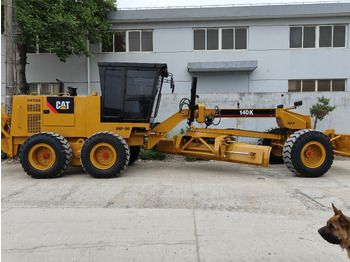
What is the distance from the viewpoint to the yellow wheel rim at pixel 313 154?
630 centimetres

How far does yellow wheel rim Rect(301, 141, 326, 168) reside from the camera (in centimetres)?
630

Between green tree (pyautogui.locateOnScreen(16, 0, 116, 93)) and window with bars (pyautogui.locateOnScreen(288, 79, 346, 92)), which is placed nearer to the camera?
green tree (pyautogui.locateOnScreen(16, 0, 116, 93))

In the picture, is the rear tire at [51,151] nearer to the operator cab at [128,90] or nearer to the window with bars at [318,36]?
the operator cab at [128,90]

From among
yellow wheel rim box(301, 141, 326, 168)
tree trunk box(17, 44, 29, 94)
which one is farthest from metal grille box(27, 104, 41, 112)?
yellow wheel rim box(301, 141, 326, 168)

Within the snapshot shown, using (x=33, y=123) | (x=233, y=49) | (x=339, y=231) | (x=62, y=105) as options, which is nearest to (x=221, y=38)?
(x=233, y=49)

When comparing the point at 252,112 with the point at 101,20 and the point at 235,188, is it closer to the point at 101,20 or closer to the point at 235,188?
the point at 235,188

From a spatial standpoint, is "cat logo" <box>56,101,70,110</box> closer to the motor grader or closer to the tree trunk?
the motor grader

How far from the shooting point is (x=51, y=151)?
6.34 metres

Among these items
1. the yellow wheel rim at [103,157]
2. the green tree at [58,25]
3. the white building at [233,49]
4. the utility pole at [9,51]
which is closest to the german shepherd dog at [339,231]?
the yellow wheel rim at [103,157]

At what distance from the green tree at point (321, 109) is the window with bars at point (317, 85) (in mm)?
4210

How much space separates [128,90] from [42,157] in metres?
2.57

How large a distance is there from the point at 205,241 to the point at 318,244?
4.00 ft

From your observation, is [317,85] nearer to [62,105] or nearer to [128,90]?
[128,90]

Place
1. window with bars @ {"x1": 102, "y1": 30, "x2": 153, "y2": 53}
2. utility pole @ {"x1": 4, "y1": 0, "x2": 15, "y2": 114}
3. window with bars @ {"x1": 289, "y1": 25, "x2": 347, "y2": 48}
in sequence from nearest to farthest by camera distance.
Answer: utility pole @ {"x1": 4, "y1": 0, "x2": 15, "y2": 114}, window with bars @ {"x1": 289, "y1": 25, "x2": 347, "y2": 48}, window with bars @ {"x1": 102, "y1": 30, "x2": 153, "y2": 53}
